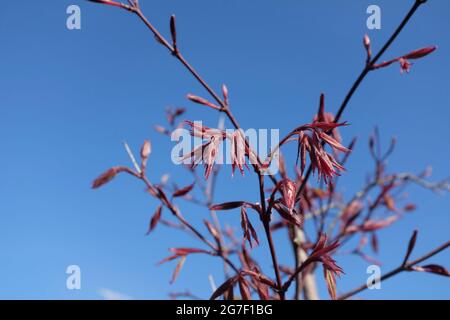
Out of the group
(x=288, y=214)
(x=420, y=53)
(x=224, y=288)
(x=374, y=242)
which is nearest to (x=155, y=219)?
(x=224, y=288)

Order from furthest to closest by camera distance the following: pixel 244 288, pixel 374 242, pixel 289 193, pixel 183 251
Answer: pixel 374 242
pixel 183 251
pixel 244 288
pixel 289 193

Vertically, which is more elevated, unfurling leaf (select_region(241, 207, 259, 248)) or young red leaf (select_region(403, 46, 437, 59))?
young red leaf (select_region(403, 46, 437, 59))

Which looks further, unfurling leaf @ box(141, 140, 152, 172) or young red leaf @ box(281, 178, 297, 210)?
unfurling leaf @ box(141, 140, 152, 172)

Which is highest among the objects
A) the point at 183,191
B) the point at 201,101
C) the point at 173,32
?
the point at 173,32

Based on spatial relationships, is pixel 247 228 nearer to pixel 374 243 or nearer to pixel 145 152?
pixel 145 152

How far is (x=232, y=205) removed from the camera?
3.52 feet

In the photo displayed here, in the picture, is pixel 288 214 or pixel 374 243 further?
pixel 374 243

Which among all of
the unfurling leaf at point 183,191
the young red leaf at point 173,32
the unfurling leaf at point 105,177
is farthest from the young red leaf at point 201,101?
the unfurling leaf at point 105,177

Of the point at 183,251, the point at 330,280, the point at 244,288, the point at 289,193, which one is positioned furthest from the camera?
the point at 183,251

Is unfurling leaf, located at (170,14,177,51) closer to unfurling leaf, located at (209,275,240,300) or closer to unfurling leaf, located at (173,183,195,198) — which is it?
unfurling leaf, located at (173,183,195,198)

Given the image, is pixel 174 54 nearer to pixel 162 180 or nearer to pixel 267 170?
pixel 267 170

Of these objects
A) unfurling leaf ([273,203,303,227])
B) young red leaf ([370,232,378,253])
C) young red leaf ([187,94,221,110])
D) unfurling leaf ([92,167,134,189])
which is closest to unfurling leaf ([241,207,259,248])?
unfurling leaf ([273,203,303,227])
